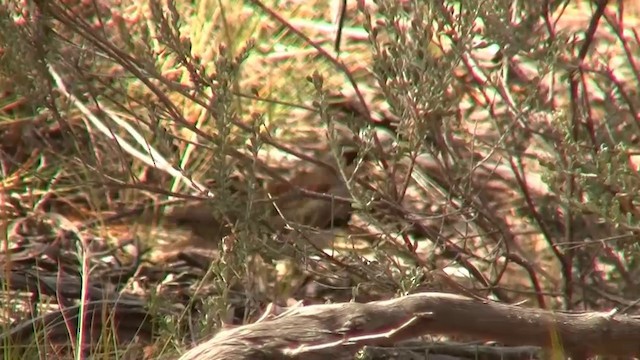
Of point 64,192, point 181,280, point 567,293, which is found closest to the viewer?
point 567,293

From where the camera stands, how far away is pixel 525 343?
6.97ft

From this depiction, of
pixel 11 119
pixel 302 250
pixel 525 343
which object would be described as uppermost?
pixel 11 119

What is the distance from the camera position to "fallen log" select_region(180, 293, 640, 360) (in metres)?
1.82

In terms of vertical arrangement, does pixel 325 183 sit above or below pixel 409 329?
above

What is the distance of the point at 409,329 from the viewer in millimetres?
1975

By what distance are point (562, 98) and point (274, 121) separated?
1065mm

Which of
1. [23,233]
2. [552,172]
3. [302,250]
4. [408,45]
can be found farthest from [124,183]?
[23,233]

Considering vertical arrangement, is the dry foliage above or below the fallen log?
above

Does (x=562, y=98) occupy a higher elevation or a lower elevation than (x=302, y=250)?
higher

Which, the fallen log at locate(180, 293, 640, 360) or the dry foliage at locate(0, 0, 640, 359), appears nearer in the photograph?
the fallen log at locate(180, 293, 640, 360)

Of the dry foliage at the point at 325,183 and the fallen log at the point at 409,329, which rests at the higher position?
the dry foliage at the point at 325,183

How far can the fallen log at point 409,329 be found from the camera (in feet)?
5.98

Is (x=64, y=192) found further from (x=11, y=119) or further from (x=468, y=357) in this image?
(x=468, y=357)

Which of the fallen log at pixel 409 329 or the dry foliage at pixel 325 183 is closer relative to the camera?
the fallen log at pixel 409 329
